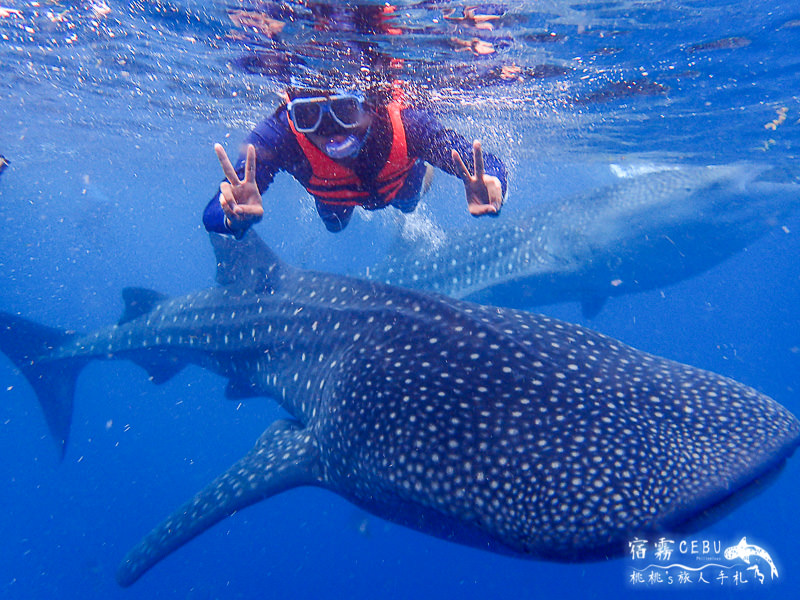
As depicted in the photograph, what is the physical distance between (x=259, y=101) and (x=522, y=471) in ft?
40.8

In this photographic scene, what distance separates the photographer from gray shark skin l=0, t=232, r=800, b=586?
255 centimetres

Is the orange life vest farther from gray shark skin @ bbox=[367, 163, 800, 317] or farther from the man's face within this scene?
gray shark skin @ bbox=[367, 163, 800, 317]

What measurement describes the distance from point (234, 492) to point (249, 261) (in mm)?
2998

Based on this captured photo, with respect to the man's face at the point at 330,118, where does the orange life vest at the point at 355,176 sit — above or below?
below

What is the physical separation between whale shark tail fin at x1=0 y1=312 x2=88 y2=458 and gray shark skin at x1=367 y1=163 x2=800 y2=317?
5.66 meters

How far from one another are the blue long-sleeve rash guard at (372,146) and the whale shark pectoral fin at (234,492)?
2.69 meters

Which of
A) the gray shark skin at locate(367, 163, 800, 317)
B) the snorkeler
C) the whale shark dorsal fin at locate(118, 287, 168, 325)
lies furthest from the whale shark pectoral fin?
the gray shark skin at locate(367, 163, 800, 317)

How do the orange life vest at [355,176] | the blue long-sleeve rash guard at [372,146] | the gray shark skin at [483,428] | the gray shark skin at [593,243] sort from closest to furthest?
1. the gray shark skin at [483,428]
2. the blue long-sleeve rash guard at [372,146]
3. the orange life vest at [355,176]
4. the gray shark skin at [593,243]

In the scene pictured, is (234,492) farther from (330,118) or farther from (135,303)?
(135,303)

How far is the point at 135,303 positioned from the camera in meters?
7.78

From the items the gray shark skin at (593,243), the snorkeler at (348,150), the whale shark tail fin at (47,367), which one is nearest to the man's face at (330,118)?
the snorkeler at (348,150)

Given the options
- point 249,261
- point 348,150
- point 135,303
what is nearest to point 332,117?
point 348,150

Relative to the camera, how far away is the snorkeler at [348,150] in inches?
204

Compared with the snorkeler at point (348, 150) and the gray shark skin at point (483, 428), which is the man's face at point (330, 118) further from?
the gray shark skin at point (483, 428)
